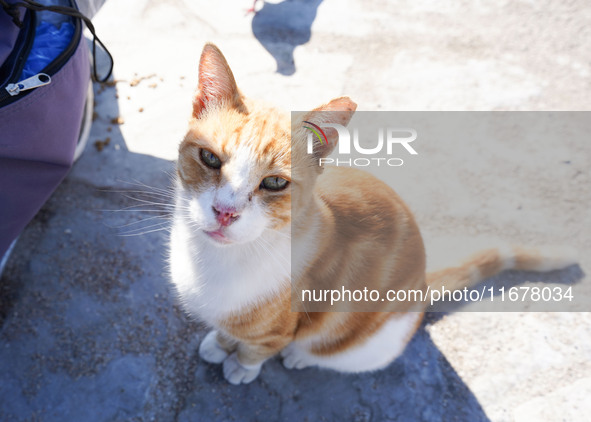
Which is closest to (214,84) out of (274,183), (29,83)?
(274,183)

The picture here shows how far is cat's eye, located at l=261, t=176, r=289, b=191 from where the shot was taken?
1200 mm

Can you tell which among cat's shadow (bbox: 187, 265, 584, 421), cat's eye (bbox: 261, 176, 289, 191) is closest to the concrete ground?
cat's shadow (bbox: 187, 265, 584, 421)

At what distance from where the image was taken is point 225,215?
3.69 feet

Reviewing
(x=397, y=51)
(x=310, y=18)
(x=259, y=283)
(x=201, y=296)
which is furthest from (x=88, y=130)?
(x=397, y=51)

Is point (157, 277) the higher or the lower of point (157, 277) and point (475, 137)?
the lower

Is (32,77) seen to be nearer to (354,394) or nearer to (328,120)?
(328,120)

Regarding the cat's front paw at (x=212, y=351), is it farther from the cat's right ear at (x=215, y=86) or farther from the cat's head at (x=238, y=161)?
the cat's right ear at (x=215, y=86)

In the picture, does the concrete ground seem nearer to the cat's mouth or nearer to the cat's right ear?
the cat's mouth

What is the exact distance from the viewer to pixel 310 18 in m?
3.06

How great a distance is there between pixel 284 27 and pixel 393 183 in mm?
1378

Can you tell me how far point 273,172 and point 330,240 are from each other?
33cm

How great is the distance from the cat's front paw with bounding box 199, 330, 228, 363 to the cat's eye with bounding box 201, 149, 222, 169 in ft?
2.82

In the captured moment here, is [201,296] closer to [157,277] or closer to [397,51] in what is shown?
[157,277]

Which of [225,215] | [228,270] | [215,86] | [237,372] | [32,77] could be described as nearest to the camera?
[225,215]
